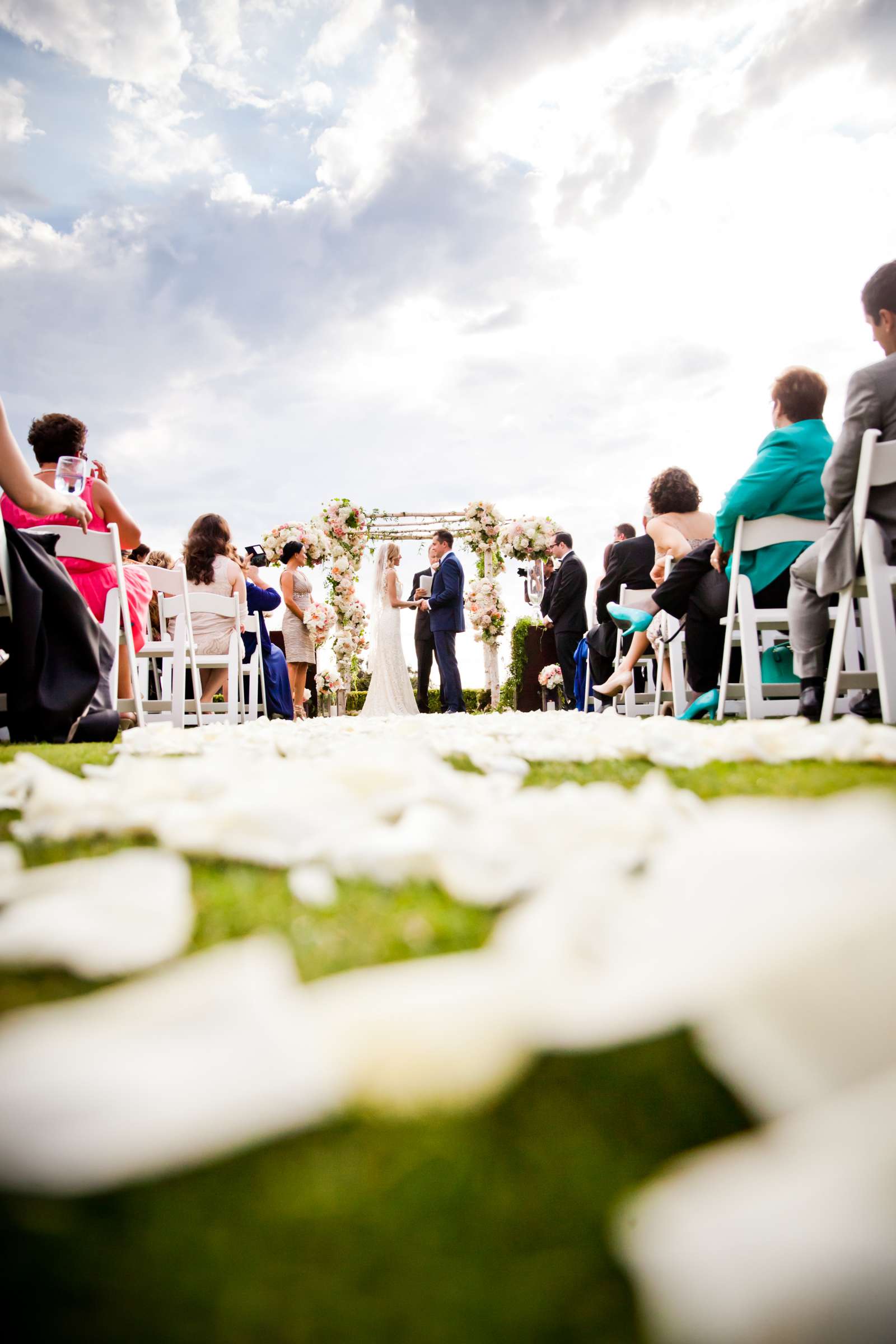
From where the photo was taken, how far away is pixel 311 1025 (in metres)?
0.36

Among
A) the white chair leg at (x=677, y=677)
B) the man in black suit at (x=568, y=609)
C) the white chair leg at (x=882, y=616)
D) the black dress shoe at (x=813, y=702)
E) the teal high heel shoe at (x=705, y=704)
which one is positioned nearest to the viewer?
the white chair leg at (x=882, y=616)

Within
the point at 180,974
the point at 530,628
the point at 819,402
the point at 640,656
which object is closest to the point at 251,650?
the point at 640,656

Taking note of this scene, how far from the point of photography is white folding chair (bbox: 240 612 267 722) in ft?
23.1

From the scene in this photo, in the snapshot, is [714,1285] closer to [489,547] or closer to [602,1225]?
[602,1225]

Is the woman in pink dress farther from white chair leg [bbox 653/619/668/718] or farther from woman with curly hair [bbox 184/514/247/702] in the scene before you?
white chair leg [bbox 653/619/668/718]

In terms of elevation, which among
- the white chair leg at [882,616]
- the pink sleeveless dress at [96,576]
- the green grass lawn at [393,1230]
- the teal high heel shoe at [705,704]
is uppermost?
the pink sleeveless dress at [96,576]

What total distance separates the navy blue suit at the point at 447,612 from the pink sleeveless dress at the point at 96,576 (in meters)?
4.82

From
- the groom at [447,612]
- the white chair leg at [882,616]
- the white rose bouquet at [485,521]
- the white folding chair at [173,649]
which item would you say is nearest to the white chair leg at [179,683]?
the white folding chair at [173,649]

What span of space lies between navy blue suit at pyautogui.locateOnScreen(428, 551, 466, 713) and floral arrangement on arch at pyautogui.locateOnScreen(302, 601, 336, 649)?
4.54 ft

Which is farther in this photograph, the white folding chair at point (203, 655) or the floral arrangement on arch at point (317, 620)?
the floral arrangement on arch at point (317, 620)

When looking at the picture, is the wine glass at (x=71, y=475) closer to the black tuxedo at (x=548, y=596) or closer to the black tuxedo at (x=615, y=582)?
the black tuxedo at (x=615, y=582)

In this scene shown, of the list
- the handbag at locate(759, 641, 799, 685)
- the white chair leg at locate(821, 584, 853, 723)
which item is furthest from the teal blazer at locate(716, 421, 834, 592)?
the white chair leg at locate(821, 584, 853, 723)

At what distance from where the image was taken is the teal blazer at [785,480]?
3.91 m

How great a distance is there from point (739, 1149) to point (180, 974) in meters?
0.30
